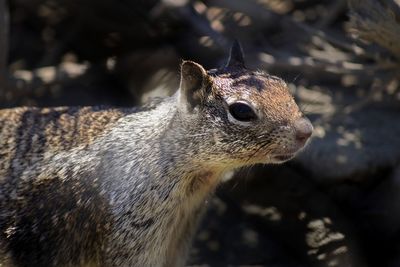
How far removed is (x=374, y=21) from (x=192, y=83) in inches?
47.5

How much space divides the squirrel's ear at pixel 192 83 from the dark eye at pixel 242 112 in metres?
0.18

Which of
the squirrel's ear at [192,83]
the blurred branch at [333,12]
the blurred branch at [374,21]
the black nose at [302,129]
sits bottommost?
the black nose at [302,129]

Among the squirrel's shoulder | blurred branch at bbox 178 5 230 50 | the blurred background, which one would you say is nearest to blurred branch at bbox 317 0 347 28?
the blurred background

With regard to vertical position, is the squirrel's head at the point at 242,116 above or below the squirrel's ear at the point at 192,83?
below

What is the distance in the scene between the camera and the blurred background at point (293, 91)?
196 inches

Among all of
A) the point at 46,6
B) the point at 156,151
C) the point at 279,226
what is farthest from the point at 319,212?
the point at 46,6

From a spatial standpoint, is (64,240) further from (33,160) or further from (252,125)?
(252,125)

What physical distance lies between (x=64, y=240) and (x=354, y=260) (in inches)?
63.2

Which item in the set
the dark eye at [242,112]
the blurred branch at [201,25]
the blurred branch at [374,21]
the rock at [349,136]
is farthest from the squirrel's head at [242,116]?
the blurred branch at [201,25]

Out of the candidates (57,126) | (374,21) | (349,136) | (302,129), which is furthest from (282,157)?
(349,136)

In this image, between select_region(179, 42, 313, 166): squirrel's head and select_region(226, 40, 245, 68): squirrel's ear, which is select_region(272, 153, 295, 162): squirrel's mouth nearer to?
select_region(179, 42, 313, 166): squirrel's head

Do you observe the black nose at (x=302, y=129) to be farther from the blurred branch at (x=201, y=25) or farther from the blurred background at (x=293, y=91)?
the blurred branch at (x=201, y=25)

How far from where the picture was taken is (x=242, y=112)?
3.88 metres

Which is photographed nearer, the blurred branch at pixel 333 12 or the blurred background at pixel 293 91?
the blurred background at pixel 293 91
